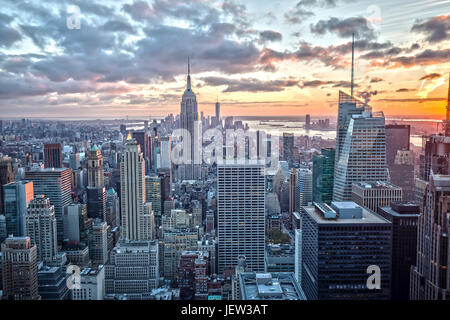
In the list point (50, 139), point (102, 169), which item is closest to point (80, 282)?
point (50, 139)

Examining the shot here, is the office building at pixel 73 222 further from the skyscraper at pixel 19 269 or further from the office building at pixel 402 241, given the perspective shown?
the office building at pixel 402 241

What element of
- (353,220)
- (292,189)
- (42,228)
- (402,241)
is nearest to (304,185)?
(292,189)

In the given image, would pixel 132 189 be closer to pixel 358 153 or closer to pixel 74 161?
pixel 74 161

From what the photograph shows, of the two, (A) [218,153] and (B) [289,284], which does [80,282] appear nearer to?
(B) [289,284]

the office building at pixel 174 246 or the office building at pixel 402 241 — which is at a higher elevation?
the office building at pixel 402 241

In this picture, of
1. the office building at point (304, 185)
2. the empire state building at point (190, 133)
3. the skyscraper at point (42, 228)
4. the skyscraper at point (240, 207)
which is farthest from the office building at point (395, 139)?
the skyscraper at point (42, 228)

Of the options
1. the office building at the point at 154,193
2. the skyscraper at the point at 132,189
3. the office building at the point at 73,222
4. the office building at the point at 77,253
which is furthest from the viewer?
the office building at the point at 154,193
